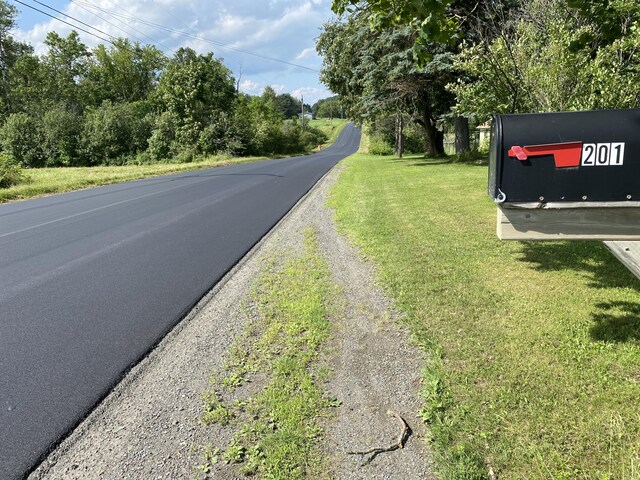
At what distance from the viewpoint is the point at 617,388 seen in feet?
9.27

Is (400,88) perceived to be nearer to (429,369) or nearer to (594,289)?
(594,289)

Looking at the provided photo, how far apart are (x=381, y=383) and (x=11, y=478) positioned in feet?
7.33

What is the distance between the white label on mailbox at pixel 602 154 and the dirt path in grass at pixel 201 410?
175 centimetres

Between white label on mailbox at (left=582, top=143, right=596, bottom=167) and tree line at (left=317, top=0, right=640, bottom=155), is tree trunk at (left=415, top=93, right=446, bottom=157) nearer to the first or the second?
tree line at (left=317, top=0, right=640, bottom=155)

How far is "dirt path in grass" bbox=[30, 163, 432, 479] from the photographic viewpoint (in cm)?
245

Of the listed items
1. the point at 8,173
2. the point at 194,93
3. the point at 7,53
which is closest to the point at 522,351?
the point at 8,173

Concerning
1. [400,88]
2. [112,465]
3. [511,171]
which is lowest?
[112,465]

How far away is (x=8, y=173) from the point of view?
19406mm

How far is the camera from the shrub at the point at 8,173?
19.1 metres

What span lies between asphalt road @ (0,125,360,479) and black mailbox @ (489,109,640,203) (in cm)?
273

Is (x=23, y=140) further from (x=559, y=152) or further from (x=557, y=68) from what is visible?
(x=559, y=152)

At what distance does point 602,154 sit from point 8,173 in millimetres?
22777

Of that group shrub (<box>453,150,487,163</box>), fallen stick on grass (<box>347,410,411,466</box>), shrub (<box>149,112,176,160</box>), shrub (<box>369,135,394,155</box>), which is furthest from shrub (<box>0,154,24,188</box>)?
shrub (<box>369,135,394,155</box>)

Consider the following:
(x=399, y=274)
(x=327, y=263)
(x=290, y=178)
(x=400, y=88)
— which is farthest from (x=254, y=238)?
(x=400, y=88)
